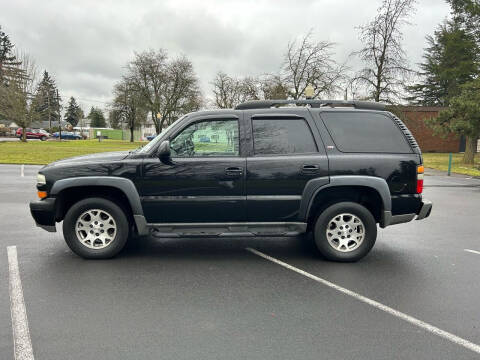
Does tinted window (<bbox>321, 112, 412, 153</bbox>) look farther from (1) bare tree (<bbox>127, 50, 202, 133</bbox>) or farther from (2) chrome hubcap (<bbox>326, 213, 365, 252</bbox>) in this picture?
(1) bare tree (<bbox>127, 50, 202, 133</bbox>)

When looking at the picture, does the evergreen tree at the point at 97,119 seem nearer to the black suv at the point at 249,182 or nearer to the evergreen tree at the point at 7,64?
the evergreen tree at the point at 7,64

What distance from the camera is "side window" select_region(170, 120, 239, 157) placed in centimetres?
503

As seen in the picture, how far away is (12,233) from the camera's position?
645 centimetres

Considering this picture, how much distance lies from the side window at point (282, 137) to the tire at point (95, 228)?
78.6 inches

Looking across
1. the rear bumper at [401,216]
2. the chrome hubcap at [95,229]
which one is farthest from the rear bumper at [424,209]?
the chrome hubcap at [95,229]

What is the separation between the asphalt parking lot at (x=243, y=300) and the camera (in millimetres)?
3010

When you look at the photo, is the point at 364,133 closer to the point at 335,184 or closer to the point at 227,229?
the point at 335,184

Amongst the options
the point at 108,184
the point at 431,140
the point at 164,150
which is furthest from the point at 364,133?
the point at 431,140

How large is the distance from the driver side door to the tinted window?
1.32 meters

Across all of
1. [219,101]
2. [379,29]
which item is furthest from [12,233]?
[219,101]

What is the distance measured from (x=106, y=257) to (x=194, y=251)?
1.22 metres

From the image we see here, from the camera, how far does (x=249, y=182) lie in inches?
195

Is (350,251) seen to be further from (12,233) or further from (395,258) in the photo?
(12,233)

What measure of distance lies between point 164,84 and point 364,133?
49.6m
